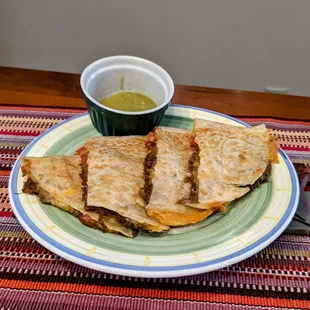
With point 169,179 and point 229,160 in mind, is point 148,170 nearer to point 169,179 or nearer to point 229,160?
point 169,179

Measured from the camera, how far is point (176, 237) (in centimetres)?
120

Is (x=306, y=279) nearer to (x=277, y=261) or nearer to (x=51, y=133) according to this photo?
(x=277, y=261)

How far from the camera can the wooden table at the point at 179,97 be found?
192 cm

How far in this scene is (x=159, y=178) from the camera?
1.28 m

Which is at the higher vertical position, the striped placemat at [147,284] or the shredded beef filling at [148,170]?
the shredded beef filling at [148,170]

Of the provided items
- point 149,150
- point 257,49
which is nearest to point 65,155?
point 149,150

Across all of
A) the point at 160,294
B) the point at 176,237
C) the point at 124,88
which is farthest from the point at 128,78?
the point at 160,294

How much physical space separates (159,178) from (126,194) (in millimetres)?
110

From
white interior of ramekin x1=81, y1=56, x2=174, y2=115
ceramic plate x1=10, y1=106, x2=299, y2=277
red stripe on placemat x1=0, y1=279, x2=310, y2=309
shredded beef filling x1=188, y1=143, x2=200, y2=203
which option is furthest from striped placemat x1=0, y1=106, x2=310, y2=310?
white interior of ramekin x1=81, y1=56, x2=174, y2=115

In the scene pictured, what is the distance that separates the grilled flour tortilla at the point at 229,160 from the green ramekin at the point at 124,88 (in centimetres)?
16

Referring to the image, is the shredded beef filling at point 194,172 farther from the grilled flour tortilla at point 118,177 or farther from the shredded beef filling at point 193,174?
the grilled flour tortilla at point 118,177

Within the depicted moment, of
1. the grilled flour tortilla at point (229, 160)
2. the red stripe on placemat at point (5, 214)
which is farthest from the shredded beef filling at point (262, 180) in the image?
the red stripe on placemat at point (5, 214)

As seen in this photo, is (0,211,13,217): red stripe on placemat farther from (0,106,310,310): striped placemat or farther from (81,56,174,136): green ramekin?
(81,56,174,136): green ramekin

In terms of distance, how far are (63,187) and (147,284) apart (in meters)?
0.34
